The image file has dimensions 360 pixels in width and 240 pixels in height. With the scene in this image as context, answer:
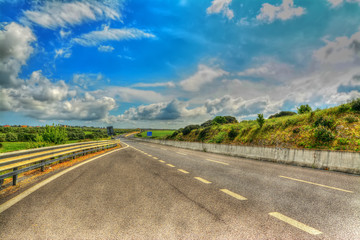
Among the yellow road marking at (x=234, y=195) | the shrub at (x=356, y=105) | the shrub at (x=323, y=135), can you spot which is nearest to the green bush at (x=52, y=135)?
the yellow road marking at (x=234, y=195)

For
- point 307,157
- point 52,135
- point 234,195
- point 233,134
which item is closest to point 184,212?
point 234,195

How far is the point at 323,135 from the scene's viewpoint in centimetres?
1966

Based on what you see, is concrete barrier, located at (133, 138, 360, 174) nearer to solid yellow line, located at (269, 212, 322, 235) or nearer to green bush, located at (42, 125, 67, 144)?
solid yellow line, located at (269, 212, 322, 235)

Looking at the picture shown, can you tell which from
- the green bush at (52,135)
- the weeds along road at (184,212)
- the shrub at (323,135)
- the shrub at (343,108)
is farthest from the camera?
the shrub at (343,108)

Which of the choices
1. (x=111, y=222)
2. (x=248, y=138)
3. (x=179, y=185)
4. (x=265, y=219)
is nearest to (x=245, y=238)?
(x=265, y=219)

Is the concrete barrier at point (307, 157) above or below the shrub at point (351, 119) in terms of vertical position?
below

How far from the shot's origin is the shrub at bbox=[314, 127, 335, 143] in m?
19.1

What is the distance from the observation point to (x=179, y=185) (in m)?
6.57

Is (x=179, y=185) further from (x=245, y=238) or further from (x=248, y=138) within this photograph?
(x=248, y=138)

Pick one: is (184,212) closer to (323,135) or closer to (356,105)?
(323,135)

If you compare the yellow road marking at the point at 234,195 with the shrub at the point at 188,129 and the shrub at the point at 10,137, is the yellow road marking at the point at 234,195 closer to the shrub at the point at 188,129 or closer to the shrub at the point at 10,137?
the shrub at the point at 188,129

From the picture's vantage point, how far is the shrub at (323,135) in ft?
62.7

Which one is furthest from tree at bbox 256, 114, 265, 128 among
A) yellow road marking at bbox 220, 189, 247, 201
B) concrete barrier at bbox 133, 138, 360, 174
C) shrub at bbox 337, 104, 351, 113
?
yellow road marking at bbox 220, 189, 247, 201

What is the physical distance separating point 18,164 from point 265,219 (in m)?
7.39
